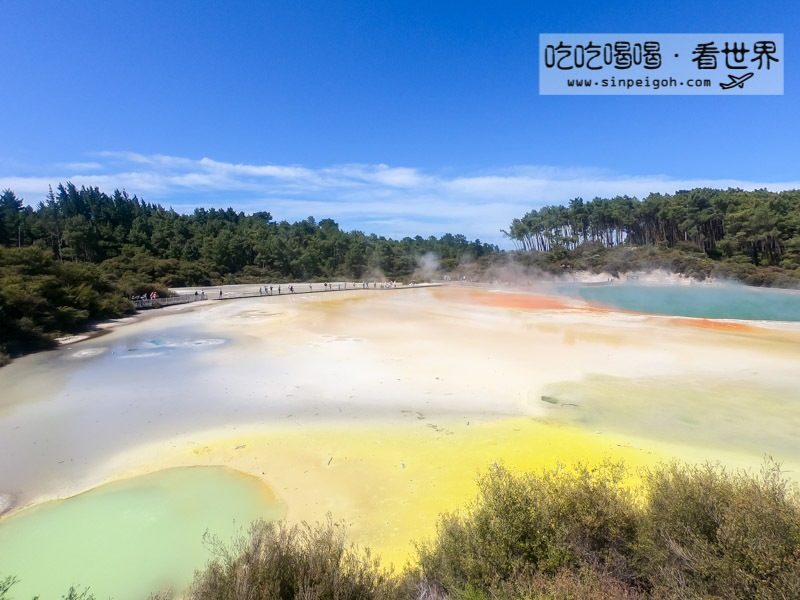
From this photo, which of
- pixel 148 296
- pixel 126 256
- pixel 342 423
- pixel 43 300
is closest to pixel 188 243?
pixel 126 256

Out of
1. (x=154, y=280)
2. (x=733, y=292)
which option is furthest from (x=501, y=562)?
(x=733, y=292)

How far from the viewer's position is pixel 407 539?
5449mm

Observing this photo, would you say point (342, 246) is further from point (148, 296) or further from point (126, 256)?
point (148, 296)

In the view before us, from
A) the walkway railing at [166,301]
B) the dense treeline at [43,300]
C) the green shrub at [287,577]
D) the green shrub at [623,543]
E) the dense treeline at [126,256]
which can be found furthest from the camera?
the walkway railing at [166,301]

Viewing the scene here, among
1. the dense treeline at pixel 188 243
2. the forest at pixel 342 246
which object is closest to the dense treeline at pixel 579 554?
the forest at pixel 342 246

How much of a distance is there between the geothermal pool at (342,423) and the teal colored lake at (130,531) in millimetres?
32

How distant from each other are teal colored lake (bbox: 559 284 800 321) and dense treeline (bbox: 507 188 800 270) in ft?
39.9

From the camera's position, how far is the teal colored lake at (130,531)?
16.2 ft

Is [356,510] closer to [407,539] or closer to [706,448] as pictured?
[407,539]

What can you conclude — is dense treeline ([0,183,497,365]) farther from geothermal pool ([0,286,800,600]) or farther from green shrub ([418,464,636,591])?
green shrub ([418,464,636,591])

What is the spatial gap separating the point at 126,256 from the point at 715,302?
6312cm

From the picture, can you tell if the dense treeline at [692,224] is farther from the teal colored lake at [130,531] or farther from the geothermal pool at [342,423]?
the teal colored lake at [130,531]

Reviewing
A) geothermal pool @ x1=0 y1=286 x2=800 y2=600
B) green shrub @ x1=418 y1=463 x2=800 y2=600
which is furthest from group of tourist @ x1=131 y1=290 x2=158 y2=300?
green shrub @ x1=418 y1=463 x2=800 y2=600

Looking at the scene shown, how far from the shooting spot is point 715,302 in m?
35.2
